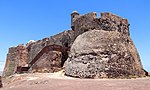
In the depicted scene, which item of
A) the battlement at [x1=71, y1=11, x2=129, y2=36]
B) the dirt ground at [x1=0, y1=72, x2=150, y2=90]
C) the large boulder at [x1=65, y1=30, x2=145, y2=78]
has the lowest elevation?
the dirt ground at [x1=0, y1=72, x2=150, y2=90]

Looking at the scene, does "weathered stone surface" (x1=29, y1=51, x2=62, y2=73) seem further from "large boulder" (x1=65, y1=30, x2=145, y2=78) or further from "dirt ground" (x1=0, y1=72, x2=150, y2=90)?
"dirt ground" (x1=0, y1=72, x2=150, y2=90)

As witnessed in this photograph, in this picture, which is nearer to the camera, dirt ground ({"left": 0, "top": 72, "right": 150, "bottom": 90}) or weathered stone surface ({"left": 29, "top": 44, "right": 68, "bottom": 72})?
dirt ground ({"left": 0, "top": 72, "right": 150, "bottom": 90})

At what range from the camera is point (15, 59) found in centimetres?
3259

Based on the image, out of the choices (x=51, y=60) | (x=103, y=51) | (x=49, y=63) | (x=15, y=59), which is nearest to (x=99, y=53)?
(x=103, y=51)

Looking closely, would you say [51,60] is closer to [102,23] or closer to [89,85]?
[102,23]

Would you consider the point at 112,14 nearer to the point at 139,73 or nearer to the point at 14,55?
the point at 139,73

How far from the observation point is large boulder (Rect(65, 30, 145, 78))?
15.5 metres

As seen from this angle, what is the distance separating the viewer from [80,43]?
1764cm

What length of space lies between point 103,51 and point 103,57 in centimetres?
51

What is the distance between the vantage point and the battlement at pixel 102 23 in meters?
17.8

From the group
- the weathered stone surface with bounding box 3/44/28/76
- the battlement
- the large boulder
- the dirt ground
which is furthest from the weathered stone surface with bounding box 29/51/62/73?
the weathered stone surface with bounding box 3/44/28/76

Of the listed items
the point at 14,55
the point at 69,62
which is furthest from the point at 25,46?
the point at 69,62

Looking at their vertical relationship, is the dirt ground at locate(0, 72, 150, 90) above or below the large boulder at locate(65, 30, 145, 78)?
below

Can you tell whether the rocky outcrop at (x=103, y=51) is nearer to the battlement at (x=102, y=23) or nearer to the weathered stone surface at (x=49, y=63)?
the battlement at (x=102, y=23)
